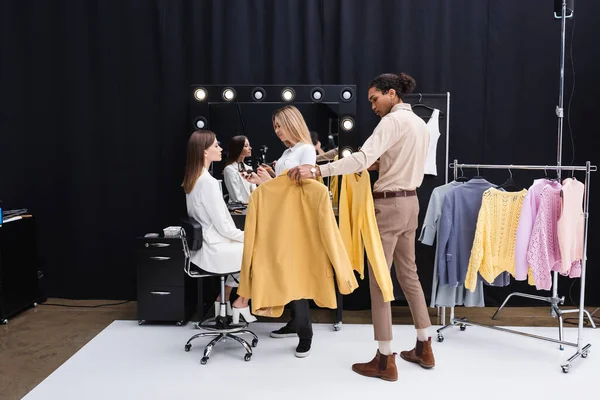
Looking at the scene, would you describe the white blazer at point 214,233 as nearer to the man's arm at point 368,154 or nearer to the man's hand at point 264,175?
the man's hand at point 264,175

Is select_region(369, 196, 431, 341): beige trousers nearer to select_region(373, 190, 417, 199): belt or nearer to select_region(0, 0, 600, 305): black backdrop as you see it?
select_region(373, 190, 417, 199): belt

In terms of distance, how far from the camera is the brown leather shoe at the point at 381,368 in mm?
3012

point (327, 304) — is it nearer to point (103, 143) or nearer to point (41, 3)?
point (103, 143)

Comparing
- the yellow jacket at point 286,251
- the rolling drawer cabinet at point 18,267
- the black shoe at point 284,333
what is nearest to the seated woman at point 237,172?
the black shoe at point 284,333

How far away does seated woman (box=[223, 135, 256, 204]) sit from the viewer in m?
4.20

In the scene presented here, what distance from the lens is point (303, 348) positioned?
3381 mm

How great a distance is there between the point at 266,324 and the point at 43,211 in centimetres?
210

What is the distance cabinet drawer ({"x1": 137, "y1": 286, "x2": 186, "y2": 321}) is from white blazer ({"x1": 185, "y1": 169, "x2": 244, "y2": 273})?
0.66 metres

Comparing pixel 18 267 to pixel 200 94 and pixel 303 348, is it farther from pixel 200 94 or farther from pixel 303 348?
pixel 303 348

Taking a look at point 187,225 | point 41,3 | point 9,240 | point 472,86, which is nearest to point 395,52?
point 472,86

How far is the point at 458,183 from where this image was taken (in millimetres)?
3740

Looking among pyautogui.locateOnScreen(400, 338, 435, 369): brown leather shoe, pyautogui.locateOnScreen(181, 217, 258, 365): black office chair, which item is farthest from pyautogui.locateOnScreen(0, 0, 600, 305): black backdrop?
pyautogui.locateOnScreen(400, 338, 435, 369): brown leather shoe

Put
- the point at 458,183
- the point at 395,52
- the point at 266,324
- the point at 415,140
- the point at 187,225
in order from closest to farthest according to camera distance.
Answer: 1. the point at 415,140
2. the point at 187,225
3. the point at 458,183
4. the point at 266,324
5. the point at 395,52

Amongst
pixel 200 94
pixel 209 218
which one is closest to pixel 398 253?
pixel 209 218
